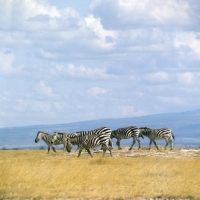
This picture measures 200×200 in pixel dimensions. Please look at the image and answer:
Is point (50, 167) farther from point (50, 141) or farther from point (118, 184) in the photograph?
point (50, 141)

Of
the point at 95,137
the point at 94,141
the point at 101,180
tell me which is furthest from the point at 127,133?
the point at 101,180

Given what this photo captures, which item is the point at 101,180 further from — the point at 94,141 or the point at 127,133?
the point at 127,133

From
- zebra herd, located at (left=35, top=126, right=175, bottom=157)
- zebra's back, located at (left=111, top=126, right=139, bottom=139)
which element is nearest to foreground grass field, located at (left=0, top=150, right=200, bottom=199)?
zebra herd, located at (left=35, top=126, right=175, bottom=157)

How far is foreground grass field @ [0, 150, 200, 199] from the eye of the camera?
20.2 m

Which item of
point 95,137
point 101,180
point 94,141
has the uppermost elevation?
point 95,137

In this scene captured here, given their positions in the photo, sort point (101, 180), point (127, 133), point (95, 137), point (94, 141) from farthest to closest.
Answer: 1. point (127, 133)
2. point (95, 137)
3. point (94, 141)
4. point (101, 180)

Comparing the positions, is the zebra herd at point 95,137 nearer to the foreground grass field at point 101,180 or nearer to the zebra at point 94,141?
the zebra at point 94,141

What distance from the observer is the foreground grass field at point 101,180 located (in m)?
20.2

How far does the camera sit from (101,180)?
23.2 meters

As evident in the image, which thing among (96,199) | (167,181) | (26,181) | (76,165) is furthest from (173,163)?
(96,199)

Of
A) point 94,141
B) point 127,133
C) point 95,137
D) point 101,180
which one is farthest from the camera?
point 127,133

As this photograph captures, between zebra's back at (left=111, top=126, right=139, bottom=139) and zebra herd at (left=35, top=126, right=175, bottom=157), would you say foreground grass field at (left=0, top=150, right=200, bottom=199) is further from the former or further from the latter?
zebra's back at (left=111, top=126, right=139, bottom=139)

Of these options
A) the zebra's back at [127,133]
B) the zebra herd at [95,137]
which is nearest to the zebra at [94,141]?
the zebra herd at [95,137]

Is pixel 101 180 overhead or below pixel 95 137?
below
